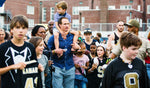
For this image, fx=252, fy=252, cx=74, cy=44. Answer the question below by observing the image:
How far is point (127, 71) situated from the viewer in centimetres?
415

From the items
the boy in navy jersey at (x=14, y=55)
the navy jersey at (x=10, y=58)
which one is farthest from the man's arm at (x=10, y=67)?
the navy jersey at (x=10, y=58)

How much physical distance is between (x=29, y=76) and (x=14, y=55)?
426 millimetres

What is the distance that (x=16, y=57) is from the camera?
4.00m

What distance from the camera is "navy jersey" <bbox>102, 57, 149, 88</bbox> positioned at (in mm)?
4133

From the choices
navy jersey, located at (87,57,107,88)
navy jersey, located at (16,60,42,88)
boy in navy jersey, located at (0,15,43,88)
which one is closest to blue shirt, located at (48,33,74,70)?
navy jersey, located at (87,57,107,88)

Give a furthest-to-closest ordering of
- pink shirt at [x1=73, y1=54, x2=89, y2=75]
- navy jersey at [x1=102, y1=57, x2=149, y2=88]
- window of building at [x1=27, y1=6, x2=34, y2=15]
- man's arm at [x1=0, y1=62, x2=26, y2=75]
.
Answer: window of building at [x1=27, y1=6, x2=34, y2=15], pink shirt at [x1=73, y1=54, x2=89, y2=75], navy jersey at [x1=102, y1=57, x2=149, y2=88], man's arm at [x1=0, y1=62, x2=26, y2=75]

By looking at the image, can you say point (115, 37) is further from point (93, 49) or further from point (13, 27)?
point (13, 27)

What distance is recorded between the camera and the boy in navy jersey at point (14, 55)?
390 cm

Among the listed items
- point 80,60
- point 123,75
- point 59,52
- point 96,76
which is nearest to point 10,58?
point 123,75

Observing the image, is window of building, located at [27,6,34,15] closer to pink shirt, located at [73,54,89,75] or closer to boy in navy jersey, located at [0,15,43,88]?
pink shirt, located at [73,54,89,75]

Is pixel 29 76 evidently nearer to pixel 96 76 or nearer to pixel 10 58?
pixel 10 58

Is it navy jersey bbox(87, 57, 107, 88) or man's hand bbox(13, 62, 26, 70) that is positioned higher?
man's hand bbox(13, 62, 26, 70)

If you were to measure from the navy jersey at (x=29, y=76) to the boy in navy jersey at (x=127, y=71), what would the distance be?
113 cm

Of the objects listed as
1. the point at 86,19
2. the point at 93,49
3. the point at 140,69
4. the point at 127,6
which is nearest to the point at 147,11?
the point at 127,6
